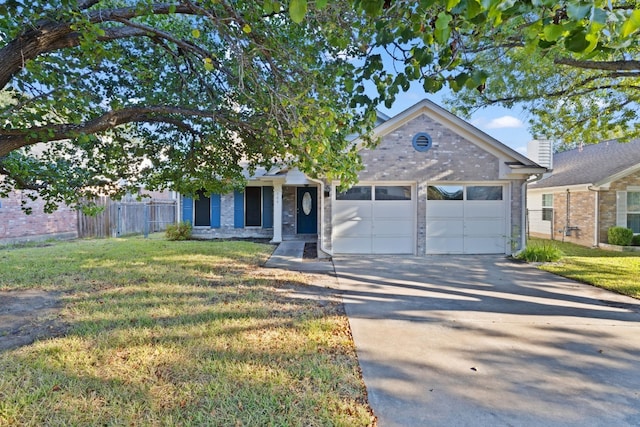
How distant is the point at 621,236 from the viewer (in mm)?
13070

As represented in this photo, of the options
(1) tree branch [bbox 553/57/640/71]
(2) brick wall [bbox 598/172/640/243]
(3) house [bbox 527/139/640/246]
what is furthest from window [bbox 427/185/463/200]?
(2) brick wall [bbox 598/172/640/243]

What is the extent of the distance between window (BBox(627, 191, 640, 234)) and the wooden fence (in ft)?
64.1

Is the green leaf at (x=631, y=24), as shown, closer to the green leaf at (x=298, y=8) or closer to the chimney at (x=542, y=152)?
the green leaf at (x=298, y=8)

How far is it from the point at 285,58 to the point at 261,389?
4.09 m

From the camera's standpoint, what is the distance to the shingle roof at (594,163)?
14.5 m

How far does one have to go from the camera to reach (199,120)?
25.1 feet

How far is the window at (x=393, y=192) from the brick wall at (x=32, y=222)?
496 inches

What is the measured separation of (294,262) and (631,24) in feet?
29.4

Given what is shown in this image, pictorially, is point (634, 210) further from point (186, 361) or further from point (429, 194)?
point (186, 361)

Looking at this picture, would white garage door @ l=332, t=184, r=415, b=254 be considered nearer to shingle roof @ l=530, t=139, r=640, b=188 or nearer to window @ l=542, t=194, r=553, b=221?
shingle roof @ l=530, t=139, r=640, b=188

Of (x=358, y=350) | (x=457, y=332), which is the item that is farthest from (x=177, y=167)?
(x=457, y=332)

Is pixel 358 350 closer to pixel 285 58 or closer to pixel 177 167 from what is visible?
pixel 285 58

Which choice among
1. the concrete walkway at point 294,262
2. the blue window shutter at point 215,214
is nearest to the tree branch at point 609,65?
the concrete walkway at point 294,262

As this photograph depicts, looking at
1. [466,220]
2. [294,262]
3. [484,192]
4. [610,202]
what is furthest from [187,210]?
[610,202]
